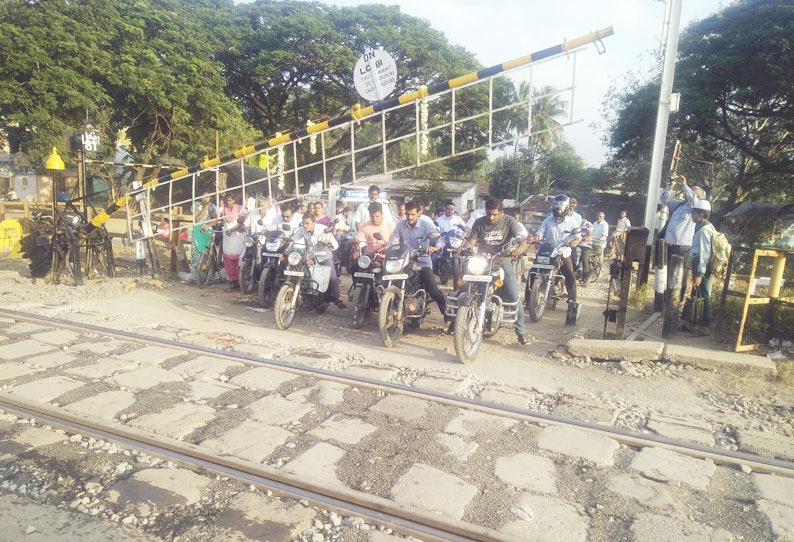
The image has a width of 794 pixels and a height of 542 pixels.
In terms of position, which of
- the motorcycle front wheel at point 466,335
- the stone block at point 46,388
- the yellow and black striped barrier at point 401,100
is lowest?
the stone block at point 46,388

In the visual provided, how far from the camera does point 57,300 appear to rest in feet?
26.5

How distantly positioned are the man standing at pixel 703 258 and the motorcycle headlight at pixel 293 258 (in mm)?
4983

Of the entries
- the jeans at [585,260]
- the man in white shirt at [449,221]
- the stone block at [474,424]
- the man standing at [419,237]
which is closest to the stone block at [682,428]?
the stone block at [474,424]

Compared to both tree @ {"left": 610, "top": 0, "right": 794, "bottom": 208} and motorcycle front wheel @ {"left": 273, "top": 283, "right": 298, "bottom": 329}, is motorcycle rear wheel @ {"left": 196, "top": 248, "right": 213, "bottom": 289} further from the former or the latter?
tree @ {"left": 610, "top": 0, "right": 794, "bottom": 208}

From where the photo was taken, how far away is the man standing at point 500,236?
20.2 ft

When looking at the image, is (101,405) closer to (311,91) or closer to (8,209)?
(8,209)

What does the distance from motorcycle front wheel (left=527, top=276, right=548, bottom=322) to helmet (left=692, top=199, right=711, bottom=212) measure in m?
2.15

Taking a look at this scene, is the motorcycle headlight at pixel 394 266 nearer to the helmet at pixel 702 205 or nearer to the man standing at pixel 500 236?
the man standing at pixel 500 236

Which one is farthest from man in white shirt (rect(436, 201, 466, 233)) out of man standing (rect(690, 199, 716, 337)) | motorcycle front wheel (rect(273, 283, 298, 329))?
man standing (rect(690, 199, 716, 337))

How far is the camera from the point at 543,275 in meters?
7.93

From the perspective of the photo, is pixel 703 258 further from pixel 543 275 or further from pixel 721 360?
pixel 543 275

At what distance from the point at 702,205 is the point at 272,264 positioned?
5.92m

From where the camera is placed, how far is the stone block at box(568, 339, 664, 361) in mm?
5730

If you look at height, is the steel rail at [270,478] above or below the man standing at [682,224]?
below
